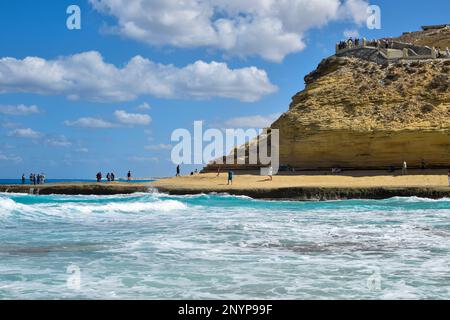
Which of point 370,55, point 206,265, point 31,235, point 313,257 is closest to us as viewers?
point 206,265

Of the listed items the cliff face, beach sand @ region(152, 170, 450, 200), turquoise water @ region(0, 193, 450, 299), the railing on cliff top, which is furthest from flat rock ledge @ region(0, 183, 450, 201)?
the railing on cliff top

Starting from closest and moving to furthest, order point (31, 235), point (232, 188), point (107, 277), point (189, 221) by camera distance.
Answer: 1. point (107, 277)
2. point (31, 235)
3. point (189, 221)
4. point (232, 188)

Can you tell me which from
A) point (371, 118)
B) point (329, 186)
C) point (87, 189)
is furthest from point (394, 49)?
point (87, 189)

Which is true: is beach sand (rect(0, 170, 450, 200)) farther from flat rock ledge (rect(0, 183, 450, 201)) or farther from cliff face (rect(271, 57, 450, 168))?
cliff face (rect(271, 57, 450, 168))

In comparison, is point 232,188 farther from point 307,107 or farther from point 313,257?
point 313,257

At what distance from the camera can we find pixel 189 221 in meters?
16.2

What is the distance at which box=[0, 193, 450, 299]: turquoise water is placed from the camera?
6918 millimetres

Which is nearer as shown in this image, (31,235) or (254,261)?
(254,261)

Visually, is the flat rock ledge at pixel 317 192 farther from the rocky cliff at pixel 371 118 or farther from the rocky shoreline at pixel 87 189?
the rocky cliff at pixel 371 118

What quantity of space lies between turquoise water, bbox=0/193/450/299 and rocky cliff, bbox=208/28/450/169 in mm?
18491

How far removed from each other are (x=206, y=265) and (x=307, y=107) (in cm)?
3222

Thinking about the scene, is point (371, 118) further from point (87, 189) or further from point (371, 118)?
point (87, 189)

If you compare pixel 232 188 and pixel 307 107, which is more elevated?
pixel 307 107
